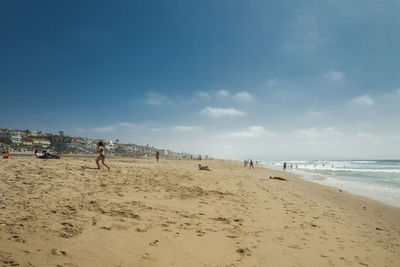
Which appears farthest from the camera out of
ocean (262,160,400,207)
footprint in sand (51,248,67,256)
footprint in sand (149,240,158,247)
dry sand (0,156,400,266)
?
ocean (262,160,400,207)

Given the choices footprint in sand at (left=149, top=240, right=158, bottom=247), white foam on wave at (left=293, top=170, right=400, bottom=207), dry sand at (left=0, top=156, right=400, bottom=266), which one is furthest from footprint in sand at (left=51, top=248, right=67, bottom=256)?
white foam on wave at (left=293, top=170, right=400, bottom=207)

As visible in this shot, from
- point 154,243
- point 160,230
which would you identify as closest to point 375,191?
point 160,230

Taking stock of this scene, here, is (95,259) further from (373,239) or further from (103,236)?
(373,239)

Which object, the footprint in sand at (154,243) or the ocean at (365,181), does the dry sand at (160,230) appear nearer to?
the footprint in sand at (154,243)

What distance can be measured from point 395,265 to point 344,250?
960 mm

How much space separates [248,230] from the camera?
488 centimetres

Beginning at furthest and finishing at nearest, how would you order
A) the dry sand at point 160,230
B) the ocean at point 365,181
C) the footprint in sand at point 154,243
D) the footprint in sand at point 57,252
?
the ocean at point 365,181 → the footprint in sand at point 154,243 → the dry sand at point 160,230 → the footprint in sand at point 57,252

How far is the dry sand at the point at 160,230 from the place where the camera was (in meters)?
3.08

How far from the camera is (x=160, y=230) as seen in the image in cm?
419

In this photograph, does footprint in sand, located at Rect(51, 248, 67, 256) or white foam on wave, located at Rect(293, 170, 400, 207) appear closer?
footprint in sand, located at Rect(51, 248, 67, 256)

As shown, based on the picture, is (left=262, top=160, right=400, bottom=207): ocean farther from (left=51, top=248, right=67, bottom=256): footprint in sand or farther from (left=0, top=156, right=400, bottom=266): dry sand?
(left=51, top=248, right=67, bottom=256): footprint in sand

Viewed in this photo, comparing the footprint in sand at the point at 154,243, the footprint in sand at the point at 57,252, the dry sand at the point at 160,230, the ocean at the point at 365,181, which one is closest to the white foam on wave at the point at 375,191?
the ocean at the point at 365,181

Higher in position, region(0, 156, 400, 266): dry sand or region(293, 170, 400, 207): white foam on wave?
region(0, 156, 400, 266): dry sand

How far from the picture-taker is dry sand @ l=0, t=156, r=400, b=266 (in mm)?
3082
